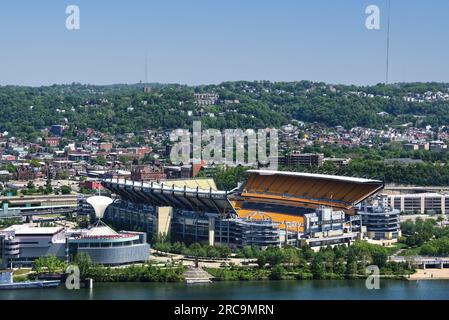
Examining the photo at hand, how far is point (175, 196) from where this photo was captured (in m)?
25.5

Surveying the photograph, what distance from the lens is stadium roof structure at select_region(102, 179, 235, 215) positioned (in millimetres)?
24234

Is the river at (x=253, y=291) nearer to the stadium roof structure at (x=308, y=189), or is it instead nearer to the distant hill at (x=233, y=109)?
the stadium roof structure at (x=308, y=189)

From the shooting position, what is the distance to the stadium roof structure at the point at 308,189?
2570cm

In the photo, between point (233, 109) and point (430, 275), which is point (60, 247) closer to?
point (430, 275)

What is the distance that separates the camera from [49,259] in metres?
19.6

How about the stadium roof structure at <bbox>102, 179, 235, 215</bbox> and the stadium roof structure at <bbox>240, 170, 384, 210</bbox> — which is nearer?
the stadium roof structure at <bbox>102, 179, 235, 215</bbox>

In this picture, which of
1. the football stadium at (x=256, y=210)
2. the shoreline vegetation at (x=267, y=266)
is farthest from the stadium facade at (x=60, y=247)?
the football stadium at (x=256, y=210)

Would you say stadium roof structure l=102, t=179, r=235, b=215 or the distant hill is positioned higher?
the distant hill

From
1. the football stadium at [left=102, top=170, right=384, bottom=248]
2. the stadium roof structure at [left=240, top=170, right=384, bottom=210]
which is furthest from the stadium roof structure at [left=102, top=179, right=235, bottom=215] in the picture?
the stadium roof structure at [left=240, top=170, right=384, bottom=210]

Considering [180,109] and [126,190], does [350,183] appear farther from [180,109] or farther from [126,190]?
[180,109]

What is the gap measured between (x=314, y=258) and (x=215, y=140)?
32.0 metres

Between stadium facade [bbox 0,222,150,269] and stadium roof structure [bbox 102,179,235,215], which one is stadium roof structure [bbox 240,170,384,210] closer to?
stadium roof structure [bbox 102,179,235,215]

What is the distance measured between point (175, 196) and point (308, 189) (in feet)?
13.0
